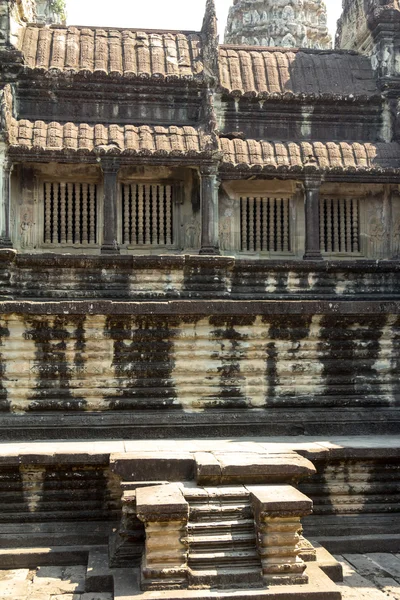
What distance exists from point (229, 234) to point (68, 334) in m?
3.97

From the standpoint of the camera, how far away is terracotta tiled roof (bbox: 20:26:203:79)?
481 inches

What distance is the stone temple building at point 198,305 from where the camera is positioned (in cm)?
678

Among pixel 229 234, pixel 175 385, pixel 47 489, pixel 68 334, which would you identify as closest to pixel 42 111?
pixel 229 234

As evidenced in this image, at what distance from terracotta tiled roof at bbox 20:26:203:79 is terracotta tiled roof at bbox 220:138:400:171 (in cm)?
152

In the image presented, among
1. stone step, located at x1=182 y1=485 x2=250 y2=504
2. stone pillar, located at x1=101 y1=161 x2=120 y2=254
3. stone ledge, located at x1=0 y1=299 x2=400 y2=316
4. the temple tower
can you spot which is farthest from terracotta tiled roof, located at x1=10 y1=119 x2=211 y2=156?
the temple tower

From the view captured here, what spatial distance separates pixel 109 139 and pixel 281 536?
7151 mm

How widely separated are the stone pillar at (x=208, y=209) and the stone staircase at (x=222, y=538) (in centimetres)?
524

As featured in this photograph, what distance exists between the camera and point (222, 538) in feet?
21.2

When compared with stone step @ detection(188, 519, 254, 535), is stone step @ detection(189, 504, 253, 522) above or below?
above

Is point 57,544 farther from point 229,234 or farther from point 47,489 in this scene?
point 229,234

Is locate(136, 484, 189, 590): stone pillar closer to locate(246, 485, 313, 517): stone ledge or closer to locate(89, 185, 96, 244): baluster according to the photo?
locate(246, 485, 313, 517): stone ledge

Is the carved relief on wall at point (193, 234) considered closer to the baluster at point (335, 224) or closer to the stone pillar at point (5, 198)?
the baluster at point (335, 224)

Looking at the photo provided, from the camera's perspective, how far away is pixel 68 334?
29.8ft

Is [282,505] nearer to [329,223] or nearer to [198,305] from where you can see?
[198,305]
